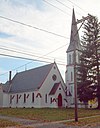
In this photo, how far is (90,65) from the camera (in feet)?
138

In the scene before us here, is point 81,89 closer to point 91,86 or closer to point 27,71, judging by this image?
point 91,86

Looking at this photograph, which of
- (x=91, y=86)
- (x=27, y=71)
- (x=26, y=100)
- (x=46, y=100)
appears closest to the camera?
(x=91, y=86)

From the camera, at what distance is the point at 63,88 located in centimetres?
5316

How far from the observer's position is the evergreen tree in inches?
1648

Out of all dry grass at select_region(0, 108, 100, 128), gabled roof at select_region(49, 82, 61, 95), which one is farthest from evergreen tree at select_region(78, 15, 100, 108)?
dry grass at select_region(0, 108, 100, 128)

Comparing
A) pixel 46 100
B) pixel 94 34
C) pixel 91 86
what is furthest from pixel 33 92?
pixel 94 34

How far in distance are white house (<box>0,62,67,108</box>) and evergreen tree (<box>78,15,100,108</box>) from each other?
9.63m

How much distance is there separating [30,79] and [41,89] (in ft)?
23.1

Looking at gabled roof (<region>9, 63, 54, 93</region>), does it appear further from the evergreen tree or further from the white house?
the evergreen tree

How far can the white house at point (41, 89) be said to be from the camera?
51.2m

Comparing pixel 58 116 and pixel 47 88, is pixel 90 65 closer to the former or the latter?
pixel 47 88

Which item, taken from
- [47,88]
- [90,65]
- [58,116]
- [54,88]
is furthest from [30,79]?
[58,116]

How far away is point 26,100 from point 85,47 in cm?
2037

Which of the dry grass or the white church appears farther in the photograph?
the white church
